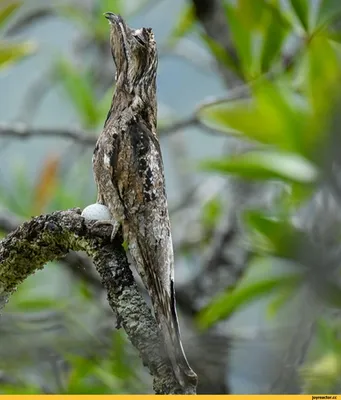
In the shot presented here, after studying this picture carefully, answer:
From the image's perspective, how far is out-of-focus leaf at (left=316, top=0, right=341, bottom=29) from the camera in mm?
1751

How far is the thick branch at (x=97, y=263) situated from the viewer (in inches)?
40.3

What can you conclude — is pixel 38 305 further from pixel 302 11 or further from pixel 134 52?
pixel 134 52

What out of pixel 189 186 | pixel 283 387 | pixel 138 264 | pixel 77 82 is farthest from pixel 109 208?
pixel 189 186

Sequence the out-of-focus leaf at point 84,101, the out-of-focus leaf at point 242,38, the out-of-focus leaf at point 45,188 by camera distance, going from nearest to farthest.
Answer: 1. the out-of-focus leaf at point 242,38
2. the out-of-focus leaf at point 45,188
3. the out-of-focus leaf at point 84,101

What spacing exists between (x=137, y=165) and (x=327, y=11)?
767mm

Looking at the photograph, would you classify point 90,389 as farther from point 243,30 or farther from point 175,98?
point 175,98

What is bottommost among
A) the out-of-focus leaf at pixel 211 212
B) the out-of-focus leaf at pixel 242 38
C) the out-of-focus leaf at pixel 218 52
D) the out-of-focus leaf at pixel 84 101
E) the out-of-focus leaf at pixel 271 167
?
the out-of-focus leaf at pixel 271 167

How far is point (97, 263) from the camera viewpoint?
112 cm

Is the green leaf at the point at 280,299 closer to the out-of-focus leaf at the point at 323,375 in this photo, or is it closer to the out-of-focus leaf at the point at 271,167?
the out-of-focus leaf at the point at 323,375

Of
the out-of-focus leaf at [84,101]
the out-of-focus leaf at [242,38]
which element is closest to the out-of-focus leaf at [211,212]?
the out-of-focus leaf at [84,101]

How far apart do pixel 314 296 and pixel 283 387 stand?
9.4 inches

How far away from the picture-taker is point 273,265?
216 centimetres

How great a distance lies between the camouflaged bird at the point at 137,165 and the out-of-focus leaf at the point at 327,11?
2.14 ft

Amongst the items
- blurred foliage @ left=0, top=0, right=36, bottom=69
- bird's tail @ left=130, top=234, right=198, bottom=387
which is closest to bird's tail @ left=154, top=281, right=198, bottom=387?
bird's tail @ left=130, top=234, right=198, bottom=387
